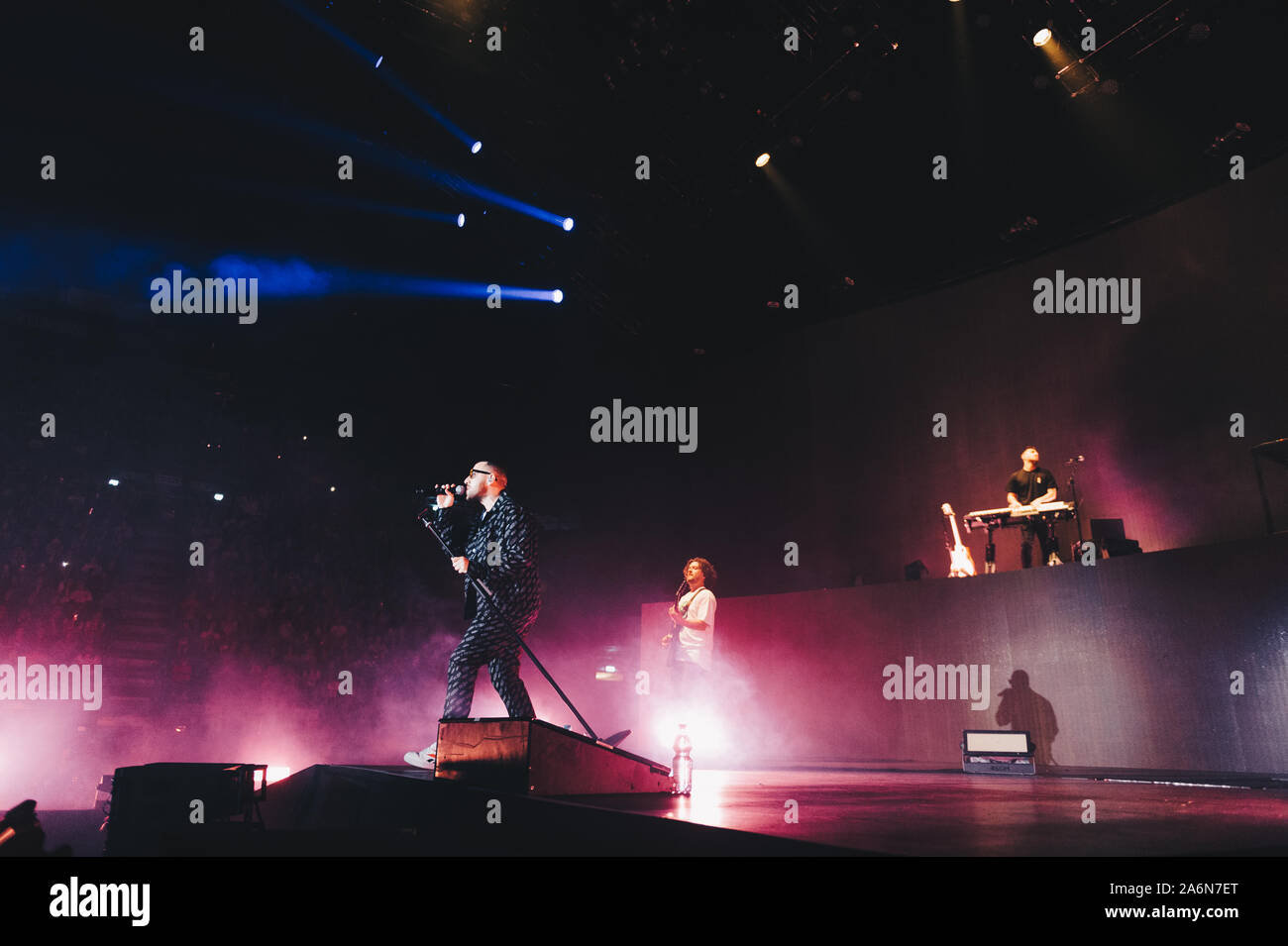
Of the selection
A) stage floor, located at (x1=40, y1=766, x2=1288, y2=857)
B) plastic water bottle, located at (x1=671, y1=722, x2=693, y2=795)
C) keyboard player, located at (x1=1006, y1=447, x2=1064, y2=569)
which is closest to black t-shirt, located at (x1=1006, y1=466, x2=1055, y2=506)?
keyboard player, located at (x1=1006, y1=447, x2=1064, y2=569)

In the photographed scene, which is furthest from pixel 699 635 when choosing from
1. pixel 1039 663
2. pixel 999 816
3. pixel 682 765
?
pixel 1039 663

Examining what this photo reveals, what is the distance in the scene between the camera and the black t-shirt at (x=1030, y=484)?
721 centimetres

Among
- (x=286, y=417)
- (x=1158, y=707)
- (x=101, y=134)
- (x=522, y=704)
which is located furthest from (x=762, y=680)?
(x=101, y=134)

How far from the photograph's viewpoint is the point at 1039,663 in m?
→ 5.51

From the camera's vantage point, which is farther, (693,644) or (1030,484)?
(1030,484)

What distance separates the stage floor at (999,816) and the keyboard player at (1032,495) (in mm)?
3360

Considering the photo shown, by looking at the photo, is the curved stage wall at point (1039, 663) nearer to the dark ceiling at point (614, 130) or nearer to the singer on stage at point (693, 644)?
the singer on stage at point (693, 644)

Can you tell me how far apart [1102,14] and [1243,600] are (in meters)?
4.58

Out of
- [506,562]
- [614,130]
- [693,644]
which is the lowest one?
[693,644]

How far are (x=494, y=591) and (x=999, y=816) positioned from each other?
2314mm

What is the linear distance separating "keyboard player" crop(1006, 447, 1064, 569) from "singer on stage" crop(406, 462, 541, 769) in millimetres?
5305

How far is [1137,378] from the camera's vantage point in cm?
783

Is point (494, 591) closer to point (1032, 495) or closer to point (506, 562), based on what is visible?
point (506, 562)

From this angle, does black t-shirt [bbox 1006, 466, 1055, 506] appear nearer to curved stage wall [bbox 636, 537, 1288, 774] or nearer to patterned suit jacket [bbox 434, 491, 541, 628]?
curved stage wall [bbox 636, 537, 1288, 774]
